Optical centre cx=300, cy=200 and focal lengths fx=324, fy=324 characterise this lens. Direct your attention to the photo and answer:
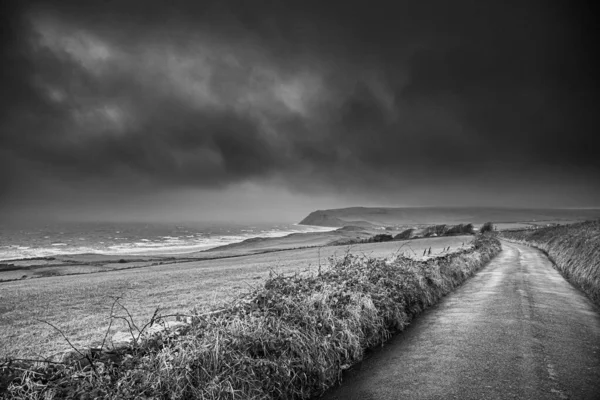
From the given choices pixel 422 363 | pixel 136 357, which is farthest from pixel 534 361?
pixel 136 357

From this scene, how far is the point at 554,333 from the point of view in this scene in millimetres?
7047

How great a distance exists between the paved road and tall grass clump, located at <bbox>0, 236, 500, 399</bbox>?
47 centimetres

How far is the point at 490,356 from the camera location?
232 inches

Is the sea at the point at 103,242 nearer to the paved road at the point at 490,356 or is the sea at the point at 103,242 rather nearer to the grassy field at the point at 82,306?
the grassy field at the point at 82,306

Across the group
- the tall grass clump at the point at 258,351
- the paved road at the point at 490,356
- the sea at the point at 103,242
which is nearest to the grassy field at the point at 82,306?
the tall grass clump at the point at 258,351

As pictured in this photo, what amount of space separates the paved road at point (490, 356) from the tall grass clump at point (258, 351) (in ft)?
1.53

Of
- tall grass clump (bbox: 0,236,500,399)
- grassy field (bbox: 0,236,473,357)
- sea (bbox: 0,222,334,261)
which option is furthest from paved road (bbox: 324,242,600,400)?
sea (bbox: 0,222,334,261)

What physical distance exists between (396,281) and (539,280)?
9579mm

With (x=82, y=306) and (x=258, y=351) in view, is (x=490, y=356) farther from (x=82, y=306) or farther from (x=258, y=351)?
(x=82, y=306)

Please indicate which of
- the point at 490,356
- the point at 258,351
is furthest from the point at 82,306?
the point at 490,356

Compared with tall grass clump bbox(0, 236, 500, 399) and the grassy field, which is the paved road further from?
the grassy field

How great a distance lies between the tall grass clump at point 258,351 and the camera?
3549 mm

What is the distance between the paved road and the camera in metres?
4.74

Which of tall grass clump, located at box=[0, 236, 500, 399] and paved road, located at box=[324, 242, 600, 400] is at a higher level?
tall grass clump, located at box=[0, 236, 500, 399]
